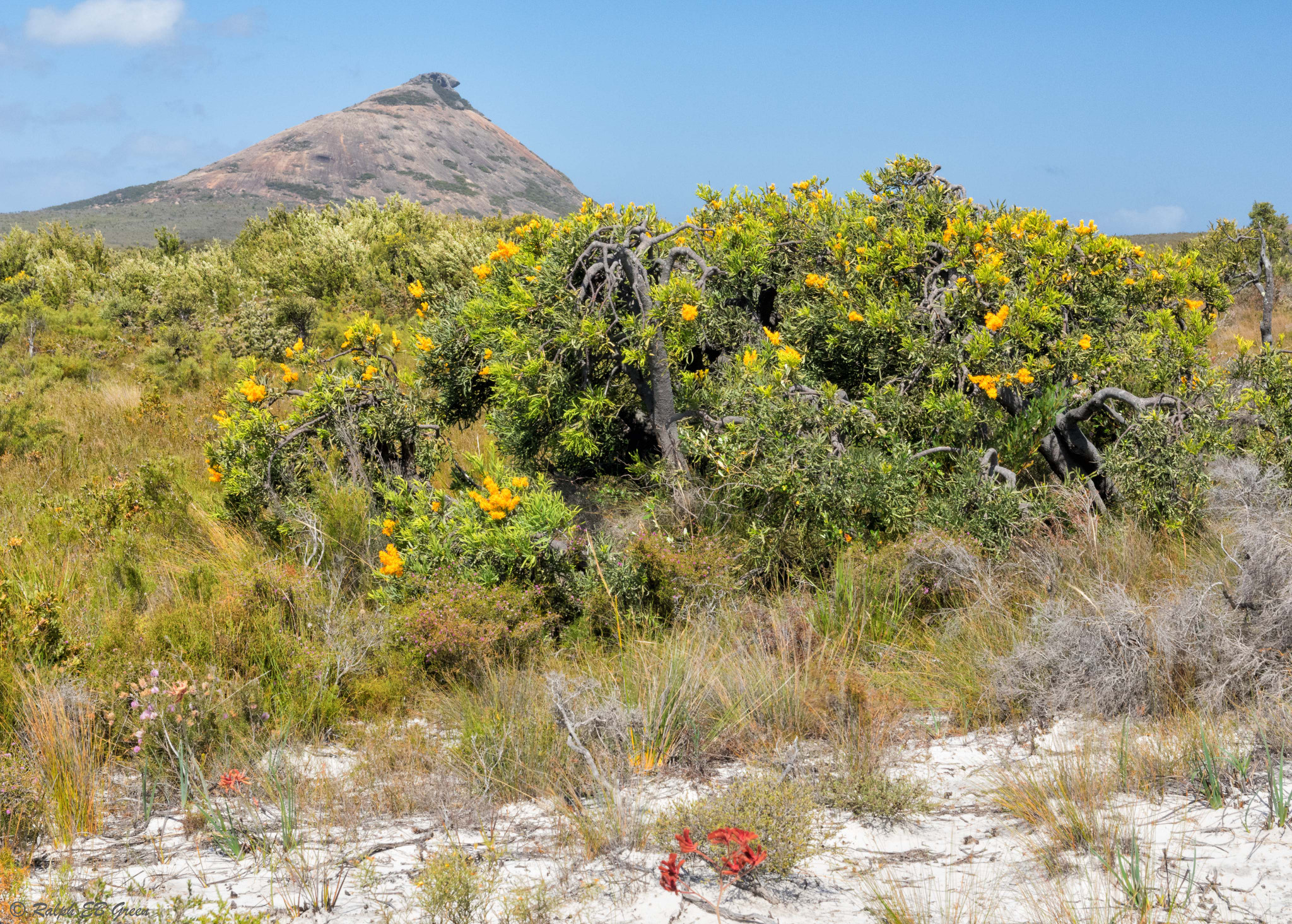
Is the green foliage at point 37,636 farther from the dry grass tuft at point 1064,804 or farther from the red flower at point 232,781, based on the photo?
the dry grass tuft at point 1064,804

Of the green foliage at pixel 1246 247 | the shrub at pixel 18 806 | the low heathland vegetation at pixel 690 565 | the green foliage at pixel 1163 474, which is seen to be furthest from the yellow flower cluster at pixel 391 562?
the green foliage at pixel 1246 247

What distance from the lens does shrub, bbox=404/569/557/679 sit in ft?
12.9

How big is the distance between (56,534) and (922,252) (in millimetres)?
6387

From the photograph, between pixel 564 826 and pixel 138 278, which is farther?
pixel 138 278

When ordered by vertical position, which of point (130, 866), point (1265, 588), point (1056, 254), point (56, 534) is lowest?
point (130, 866)

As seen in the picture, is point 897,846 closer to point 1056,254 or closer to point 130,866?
point 130,866

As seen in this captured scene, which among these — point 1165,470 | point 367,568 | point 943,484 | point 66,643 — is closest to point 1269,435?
point 1165,470

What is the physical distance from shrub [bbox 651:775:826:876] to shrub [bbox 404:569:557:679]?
1.44 meters

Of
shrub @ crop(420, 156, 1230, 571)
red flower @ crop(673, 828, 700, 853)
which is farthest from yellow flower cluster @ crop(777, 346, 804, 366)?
red flower @ crop(673, 828, 700, 853)

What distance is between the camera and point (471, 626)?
3.95 metres

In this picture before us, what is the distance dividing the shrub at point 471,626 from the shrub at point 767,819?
144 cm

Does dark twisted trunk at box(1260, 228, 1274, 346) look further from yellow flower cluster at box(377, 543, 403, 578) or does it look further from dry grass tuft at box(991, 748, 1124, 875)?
yellow flower cluster at box(377, 543, 403, 578)

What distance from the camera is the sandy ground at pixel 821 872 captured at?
2.35 metres

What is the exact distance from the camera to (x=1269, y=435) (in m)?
4.88
